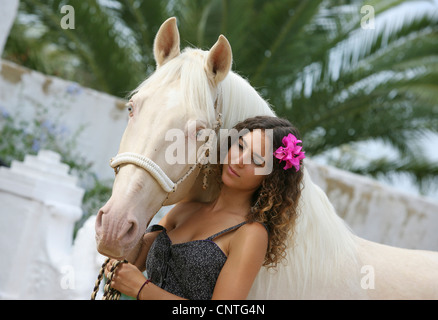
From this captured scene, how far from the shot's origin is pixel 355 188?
5109 mm

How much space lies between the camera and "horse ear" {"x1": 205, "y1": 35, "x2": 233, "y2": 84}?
1.92 m

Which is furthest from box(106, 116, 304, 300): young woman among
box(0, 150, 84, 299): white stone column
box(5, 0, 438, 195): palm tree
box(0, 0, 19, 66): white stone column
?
box(5, 0, 438, 195): palm tree

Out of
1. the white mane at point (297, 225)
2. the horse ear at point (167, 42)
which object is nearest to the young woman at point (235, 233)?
the white mane at point (297, 225)

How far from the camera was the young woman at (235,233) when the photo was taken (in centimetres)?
167

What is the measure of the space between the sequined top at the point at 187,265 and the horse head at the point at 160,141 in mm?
179

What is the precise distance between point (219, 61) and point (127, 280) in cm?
93

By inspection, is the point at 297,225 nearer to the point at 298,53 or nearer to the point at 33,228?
the point at 33,228

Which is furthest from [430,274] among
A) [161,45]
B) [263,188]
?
[161,45]

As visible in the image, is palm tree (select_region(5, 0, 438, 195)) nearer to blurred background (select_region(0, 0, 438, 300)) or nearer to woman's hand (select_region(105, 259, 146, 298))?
blurred background (select_region(0, 0, 438, 300))

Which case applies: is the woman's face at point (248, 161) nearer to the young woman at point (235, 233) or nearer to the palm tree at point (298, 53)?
the young woman at point (235, 233)

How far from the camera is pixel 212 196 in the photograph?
2102 millimetres

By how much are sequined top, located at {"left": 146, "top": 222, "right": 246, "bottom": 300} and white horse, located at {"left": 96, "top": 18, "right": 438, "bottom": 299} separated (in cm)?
15

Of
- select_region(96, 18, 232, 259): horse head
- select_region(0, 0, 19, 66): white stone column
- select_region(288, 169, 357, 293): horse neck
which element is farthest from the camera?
select_region(0, 0, 19, 66): white stone column

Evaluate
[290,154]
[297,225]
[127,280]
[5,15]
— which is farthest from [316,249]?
[5,15]
